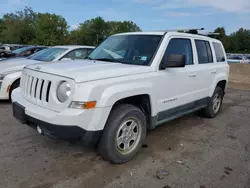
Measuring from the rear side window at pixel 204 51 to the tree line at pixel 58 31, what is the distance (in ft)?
153

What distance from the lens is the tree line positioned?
2083 inches

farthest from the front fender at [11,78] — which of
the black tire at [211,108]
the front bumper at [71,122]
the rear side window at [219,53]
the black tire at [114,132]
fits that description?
the rear side window at [219,53]

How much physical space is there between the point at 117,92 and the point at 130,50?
48.5 inches

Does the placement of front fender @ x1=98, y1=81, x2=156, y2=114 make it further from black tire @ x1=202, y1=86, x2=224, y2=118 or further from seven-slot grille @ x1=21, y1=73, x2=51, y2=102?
black tire @ x1=202, y1=86, x2=224, y2=118

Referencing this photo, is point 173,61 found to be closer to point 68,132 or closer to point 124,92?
point 124,92

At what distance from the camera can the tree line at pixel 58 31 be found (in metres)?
52.9

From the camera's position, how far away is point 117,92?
295 centimetres

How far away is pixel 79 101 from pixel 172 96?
1836mm

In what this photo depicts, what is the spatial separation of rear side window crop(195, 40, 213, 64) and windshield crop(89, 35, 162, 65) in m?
1.28

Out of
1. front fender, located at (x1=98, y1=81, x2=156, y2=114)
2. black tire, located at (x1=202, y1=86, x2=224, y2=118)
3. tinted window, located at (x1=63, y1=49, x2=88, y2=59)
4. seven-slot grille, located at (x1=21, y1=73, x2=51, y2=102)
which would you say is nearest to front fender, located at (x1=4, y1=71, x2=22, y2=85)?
tinted window, located at (x1=63, y1=49, x2=88, y2=59)

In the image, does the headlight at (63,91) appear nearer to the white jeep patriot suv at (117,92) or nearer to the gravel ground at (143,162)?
the white jeep patriot suv at (117,92)

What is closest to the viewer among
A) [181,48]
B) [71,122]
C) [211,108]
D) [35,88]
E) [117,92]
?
[71,122]

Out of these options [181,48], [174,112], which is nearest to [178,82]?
[174,112]

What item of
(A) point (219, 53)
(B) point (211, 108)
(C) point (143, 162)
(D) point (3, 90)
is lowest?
(C) point (143, 162)
